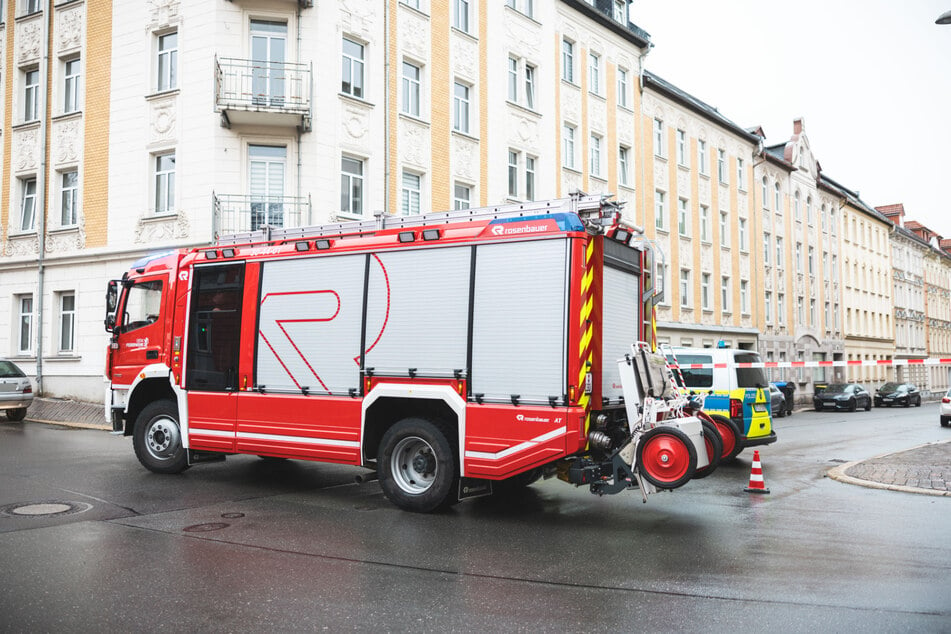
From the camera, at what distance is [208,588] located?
546 centimetres

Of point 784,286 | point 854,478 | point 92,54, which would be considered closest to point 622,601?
point 854,478

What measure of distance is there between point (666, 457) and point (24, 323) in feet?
75.9

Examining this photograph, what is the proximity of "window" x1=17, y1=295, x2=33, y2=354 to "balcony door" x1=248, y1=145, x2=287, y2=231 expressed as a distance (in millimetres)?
9136

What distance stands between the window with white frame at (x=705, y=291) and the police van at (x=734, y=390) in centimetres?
2373

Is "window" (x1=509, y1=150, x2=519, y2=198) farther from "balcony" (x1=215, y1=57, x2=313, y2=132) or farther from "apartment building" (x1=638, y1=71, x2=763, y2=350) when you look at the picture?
"balcony" (x1=215, y1=57, x2=313, y2=132)

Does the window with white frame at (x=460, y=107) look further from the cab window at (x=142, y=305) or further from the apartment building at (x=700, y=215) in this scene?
the cab window at (x=142, y=305)

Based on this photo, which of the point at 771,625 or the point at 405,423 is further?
the point at 405,423

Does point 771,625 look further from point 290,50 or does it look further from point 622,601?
point 290,50

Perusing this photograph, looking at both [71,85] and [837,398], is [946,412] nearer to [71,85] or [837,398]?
[837,398]

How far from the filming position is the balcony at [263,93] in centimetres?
1944

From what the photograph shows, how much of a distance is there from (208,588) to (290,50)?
690 inches

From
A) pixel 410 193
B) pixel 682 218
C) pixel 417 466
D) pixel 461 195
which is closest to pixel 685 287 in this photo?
pixel 682 218

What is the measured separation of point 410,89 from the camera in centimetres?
2295

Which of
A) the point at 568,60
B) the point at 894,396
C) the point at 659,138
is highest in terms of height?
the point at 568,60
